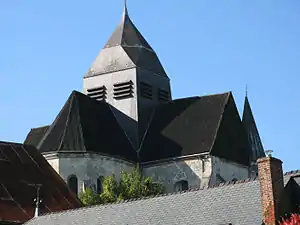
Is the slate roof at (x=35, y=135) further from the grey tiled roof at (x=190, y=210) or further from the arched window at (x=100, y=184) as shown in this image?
the grey tiled roof at (x=190, y=210)

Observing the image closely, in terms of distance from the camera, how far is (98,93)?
4291 cm

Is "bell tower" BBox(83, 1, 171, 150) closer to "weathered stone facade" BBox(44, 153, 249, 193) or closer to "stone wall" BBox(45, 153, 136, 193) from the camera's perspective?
"weathered stone facade" BBox(44, 153, 249, 193)

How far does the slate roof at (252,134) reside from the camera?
42.2 m

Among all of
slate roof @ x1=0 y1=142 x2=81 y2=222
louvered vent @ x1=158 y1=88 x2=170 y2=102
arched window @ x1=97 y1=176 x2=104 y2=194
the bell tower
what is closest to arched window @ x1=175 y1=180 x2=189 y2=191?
the bell tower

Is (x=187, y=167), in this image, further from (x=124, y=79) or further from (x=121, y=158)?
(x=124, y=79)

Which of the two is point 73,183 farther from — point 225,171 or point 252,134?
point 252,134

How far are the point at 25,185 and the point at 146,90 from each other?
46.9 feet

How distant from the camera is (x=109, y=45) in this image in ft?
144

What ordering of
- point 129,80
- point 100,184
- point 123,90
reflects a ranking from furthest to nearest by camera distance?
point 123,90 < point 129,80 < point 100,184

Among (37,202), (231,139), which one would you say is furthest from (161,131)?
(37,202)

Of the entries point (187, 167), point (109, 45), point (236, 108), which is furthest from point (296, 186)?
point (109, 45)

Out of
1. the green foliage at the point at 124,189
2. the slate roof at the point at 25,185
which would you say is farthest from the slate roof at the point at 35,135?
the slate roof at the point at 25,185

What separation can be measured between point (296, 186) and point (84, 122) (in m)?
20.7

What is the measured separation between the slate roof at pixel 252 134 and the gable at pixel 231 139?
2.22 feet
